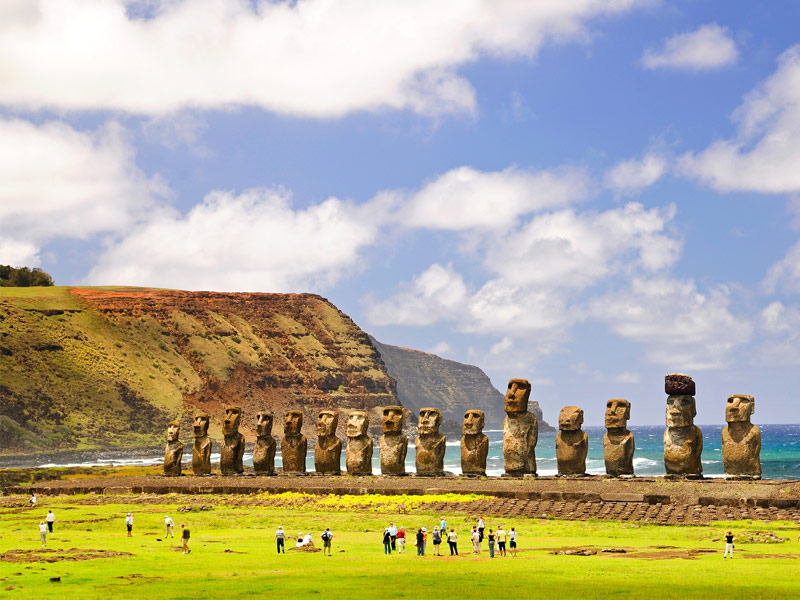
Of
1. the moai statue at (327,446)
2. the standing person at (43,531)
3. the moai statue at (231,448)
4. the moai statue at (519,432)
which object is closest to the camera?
the standing person at (43,531)

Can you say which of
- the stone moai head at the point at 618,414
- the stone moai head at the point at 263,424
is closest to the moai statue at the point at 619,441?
the stone moai head at the point at 618,414

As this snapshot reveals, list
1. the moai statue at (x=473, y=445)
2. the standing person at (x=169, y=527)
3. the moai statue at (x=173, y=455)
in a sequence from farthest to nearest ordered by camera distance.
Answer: the moai statue at (x=173, y=455), the moai statue at (x=473, y=445), the standing person at (x=169, y=527)

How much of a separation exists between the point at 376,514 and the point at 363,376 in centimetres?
12980

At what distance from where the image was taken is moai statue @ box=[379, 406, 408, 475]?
150ft

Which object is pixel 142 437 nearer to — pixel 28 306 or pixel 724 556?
pixel 28 306

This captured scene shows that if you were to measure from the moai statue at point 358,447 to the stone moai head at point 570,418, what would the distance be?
9.29m

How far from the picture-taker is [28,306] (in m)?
134

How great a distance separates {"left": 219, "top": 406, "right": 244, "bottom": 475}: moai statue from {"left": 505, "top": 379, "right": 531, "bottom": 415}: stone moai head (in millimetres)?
14162

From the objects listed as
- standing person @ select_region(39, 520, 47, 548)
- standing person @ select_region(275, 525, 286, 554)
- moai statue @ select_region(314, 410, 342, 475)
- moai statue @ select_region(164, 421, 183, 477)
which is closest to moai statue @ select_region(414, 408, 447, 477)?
moai statue @ select_region(314, 410, 342, 475)

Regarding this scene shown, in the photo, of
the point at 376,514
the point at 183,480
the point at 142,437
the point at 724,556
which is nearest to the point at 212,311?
the point at 142,437

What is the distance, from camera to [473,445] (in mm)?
44062

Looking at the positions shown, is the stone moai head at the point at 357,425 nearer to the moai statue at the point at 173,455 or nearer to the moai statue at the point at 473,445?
the moai statue at the point at 473,445

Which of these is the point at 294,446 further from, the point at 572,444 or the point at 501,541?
the point at 501,541

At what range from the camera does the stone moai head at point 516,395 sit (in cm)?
4266
